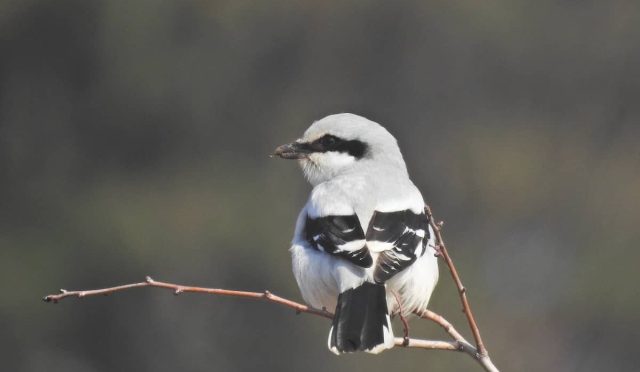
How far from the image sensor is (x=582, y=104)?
14.5 meters

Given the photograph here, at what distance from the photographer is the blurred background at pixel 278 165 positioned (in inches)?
493

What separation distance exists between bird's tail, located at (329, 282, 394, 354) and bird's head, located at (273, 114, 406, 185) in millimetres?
836

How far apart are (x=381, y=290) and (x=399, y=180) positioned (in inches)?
23.6

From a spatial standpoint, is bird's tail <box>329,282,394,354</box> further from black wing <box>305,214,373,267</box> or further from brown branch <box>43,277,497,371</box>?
brown branch <box>43,277,497,371</box>

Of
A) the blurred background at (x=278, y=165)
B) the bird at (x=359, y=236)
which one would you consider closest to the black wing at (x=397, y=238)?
the bird at (x=359, y=236)

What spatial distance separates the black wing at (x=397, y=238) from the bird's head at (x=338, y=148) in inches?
16.3

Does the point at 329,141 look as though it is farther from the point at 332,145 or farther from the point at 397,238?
the point at 397,238

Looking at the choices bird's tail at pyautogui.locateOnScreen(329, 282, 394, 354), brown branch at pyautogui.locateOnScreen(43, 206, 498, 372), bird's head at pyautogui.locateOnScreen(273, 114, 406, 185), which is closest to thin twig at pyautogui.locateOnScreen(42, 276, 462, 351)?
brown branch at pyautogui.locateOnScreen(43, 206, 498, 372)

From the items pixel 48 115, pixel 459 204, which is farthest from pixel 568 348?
pixel 48 115

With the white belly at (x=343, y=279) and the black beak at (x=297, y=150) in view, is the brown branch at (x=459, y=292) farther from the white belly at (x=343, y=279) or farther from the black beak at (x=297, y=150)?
the black beak at (x=297, y=150)

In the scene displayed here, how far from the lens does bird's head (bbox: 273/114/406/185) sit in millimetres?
4395

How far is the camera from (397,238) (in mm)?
3918

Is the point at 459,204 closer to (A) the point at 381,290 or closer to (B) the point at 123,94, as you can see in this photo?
(B) the point at 123,94

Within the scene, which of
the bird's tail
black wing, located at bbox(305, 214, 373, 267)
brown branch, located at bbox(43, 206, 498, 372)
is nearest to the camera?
brown branch, located at bbox(43, 206, 498, 372)
